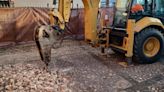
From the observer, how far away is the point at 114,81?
6.07 metres

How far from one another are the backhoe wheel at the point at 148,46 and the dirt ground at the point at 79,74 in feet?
0.66

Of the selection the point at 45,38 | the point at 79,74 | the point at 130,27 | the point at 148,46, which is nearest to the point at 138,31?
the point at 130,27

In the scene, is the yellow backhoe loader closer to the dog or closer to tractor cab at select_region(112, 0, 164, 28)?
tractor cab at select_region(112, 0, 164, 28)

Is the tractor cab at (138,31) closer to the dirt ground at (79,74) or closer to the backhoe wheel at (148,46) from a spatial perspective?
the backhoe wheel at (148,46)

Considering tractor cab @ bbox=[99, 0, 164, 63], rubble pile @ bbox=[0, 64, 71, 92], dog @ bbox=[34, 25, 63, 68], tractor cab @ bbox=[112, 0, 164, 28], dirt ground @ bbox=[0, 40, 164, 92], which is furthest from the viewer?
tractor cab @ bbox=[112, 0, 164, 28]

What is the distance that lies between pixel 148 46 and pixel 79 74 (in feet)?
7.66

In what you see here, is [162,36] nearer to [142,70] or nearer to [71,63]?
[142,70]

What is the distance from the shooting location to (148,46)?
747 centimetres

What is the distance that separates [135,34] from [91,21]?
136cm

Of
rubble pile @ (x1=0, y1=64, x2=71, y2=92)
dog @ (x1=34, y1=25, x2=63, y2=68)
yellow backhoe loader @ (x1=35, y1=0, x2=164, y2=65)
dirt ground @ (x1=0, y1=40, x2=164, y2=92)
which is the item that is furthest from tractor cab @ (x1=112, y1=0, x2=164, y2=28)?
rubble pile @ (x1=0, y1=64, x2=71, y2=92)

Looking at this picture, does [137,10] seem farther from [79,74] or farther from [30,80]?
[30,80]

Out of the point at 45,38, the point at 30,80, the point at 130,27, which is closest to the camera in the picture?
the point at 30,80

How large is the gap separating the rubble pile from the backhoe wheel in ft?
7.70

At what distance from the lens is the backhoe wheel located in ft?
23.3
